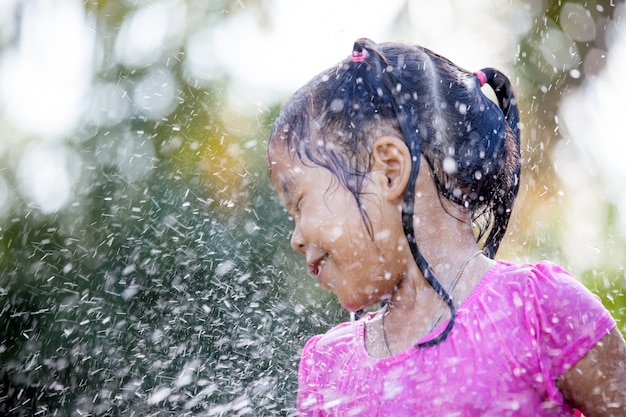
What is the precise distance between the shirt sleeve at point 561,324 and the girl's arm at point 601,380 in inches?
0.5

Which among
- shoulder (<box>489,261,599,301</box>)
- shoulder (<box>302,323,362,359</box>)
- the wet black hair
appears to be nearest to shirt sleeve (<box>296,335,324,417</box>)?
shoulder (<box>302,323,362,359</box>)

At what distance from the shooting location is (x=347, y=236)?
1604 mm

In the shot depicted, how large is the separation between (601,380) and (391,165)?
0.58m

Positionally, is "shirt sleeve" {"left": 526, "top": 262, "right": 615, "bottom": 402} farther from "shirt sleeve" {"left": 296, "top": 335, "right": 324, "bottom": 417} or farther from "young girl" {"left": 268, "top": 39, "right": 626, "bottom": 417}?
"shirt sleeve" {"left": 296, "top": 335, "right": 324, "bottom": 417}

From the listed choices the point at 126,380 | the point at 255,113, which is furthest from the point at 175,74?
the point at 126,380

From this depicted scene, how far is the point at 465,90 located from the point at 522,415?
72 centimetres

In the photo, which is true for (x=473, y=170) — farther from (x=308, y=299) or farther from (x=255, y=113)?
(x=255, y=113)

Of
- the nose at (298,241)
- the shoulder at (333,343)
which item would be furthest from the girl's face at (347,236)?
the shoulder at (333,343)

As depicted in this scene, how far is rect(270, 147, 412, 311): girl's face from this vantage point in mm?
1602

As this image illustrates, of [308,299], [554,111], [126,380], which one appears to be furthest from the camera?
[554,111]

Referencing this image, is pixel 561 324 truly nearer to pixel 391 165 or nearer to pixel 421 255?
pixel 421 255

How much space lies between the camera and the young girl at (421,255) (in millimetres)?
1387

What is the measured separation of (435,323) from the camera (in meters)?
1.57

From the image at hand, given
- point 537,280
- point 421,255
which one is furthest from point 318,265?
point 537,280
